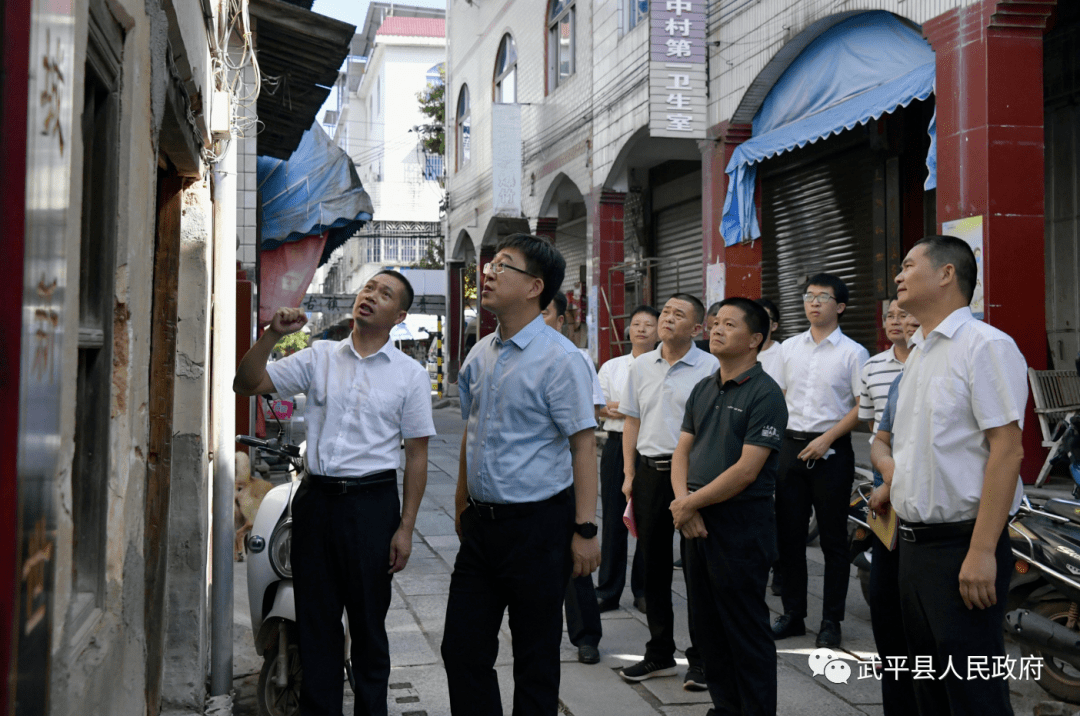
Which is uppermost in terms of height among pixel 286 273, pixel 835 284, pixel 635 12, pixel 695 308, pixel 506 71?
pixel 506 71

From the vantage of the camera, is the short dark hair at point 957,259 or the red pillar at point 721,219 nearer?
the short dark hair at point 957,259

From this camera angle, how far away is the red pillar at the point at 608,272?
15.0m

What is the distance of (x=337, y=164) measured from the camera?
35.5 ft

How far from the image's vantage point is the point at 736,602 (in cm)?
377

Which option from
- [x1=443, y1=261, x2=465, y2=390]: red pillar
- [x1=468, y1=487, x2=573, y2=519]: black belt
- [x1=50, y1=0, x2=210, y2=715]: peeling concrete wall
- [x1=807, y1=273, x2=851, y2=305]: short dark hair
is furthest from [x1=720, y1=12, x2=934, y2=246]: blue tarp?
[x1=443, y1=261, x2=465, y2=390]: red pillar

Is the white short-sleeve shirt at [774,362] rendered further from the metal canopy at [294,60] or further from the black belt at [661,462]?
the metal canopy at [294,60]

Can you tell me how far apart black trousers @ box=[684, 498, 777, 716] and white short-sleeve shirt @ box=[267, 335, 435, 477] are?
1250 mm

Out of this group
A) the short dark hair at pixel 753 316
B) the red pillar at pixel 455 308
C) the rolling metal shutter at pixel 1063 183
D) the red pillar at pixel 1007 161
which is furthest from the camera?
the red pillar at pixel 455 308

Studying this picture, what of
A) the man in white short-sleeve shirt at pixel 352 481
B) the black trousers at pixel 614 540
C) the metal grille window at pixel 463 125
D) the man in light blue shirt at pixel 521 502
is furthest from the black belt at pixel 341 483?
the metal grille window at pixel 463 125

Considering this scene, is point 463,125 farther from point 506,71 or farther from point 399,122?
point 399,122

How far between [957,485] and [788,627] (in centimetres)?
250

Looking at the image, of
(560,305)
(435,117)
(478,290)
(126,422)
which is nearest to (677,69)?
(560,305)

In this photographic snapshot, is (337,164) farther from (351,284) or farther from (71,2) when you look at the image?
(351,284)

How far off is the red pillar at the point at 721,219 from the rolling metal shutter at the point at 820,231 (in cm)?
70
